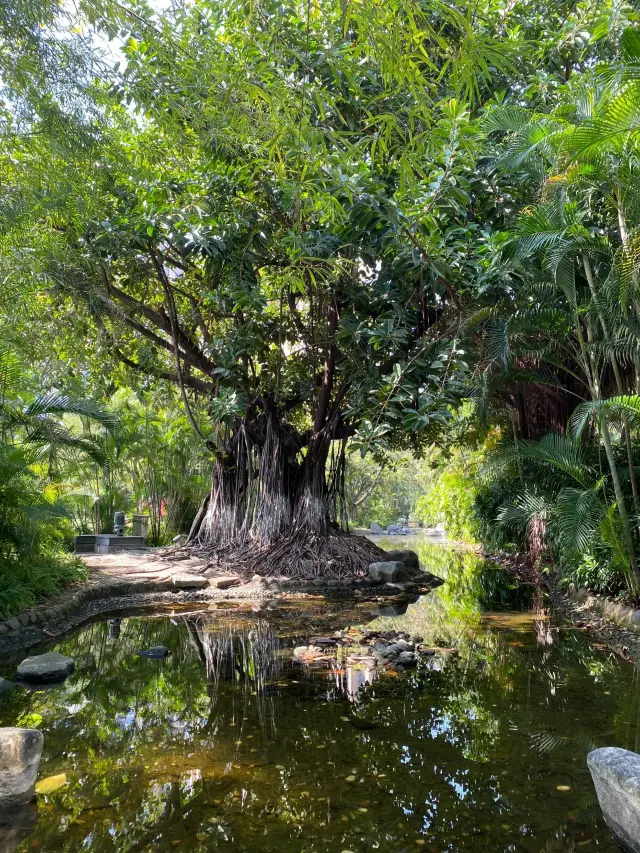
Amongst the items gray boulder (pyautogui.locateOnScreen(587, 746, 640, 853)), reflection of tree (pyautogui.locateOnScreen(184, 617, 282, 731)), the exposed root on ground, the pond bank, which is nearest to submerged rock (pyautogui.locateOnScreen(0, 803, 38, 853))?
reflection of tree (pyautogui.locateOnScreen(184, 617, 282, 731))

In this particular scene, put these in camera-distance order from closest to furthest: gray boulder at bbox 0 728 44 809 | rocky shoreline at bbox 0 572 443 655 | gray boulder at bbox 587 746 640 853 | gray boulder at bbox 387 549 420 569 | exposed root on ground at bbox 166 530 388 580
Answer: gray boulder at bbox 587 746 640 853 < gray boulder at bbox 0 728 44 809 < rocky shoreline at bbox 0 572 443 655 < exposed root on ground at bbox 166 530 388 580 < gray boulder at bbox 387 549 420 569

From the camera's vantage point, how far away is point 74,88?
11.4ft

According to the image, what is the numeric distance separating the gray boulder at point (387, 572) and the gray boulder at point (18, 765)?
6.75 meters

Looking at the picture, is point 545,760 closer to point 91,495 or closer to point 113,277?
point 113,277

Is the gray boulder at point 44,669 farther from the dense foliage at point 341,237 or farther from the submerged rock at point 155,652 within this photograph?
the dense foliage at point 341,237

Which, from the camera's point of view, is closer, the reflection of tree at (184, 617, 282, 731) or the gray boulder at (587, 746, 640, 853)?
the gray boulder at (587, 746, 640, 853)

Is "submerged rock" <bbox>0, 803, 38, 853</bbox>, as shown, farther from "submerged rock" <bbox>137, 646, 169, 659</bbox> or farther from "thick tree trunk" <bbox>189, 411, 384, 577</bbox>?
"thick tree trunk" <bbox>189, 411, 384, 577</bbox>

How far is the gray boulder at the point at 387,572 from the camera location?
29.8ft

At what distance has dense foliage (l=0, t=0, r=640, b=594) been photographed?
2.78m

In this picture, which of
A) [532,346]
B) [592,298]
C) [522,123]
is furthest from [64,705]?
[522,123]

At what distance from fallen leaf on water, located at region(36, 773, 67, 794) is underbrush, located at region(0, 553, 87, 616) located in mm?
2978

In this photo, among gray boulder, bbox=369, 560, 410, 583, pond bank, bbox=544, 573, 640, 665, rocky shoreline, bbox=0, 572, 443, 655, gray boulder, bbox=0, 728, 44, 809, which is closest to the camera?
gray boulder, bbox=0, 728, 44, 809

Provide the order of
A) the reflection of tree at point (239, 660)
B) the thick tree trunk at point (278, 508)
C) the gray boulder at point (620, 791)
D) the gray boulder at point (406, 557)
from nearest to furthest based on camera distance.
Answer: the gray boulder at point (620, 791)
the reflection of tree at point (239, 660)
the thick tree trunk at point (278, 508)
the gray boulder at point (406, 557)

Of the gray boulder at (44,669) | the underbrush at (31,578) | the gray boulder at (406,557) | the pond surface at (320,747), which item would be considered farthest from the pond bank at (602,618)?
the underbrush at (31,578)
